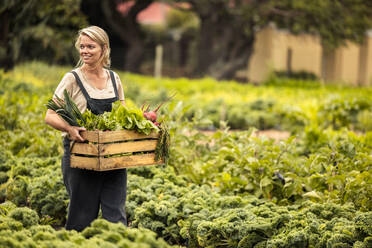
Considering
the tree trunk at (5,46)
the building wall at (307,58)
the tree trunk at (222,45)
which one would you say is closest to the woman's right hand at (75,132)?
the tree trunk at (5,46)

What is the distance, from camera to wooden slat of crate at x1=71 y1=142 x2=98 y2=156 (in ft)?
12.2

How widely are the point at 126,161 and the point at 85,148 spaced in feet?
0.94

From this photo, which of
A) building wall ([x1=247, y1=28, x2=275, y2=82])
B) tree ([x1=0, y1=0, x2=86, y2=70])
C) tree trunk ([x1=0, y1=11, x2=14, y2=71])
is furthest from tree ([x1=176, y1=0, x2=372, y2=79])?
tree trunk ([x1=0, y1=11, x2=14, y2=71])

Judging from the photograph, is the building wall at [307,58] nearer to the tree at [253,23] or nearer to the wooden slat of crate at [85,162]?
the tree at [253,23]

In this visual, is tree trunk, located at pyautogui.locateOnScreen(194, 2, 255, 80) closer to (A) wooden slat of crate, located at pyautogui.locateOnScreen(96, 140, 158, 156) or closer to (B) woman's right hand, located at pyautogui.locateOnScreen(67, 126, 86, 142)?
(A) wooden slat of crate, located at pyautogui.locateOnScreen(96, 140, 158, 156)

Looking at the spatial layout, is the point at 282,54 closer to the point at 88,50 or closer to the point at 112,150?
the point at 88,50

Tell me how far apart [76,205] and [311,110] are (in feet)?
22.5

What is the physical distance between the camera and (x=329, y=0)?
1923 centimetres

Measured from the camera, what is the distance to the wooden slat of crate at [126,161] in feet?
12.3

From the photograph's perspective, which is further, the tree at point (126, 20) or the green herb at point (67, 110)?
the tree at point (126, 20)

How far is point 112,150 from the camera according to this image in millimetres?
3760

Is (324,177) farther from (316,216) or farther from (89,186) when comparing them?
(89,186)

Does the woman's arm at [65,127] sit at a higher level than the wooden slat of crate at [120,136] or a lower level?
higher

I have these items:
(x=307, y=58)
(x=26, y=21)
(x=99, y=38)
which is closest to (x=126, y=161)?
(x=99, y=38)
